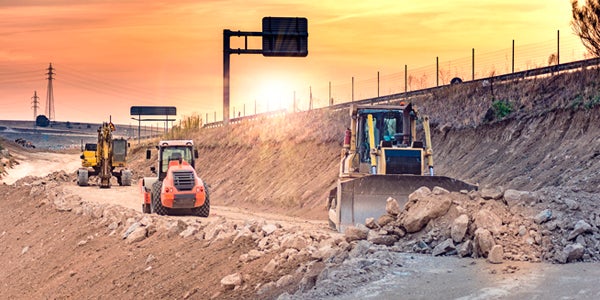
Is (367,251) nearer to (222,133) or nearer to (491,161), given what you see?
(491,161)

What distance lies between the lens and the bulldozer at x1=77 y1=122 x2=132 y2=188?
184ft

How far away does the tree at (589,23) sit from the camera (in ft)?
128

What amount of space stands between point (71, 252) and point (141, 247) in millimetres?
5589

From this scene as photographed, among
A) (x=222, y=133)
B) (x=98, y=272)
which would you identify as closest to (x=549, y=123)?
(x=98, y=272)

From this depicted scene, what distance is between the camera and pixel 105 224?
33.3 metres

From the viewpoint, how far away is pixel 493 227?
17484 millimetres

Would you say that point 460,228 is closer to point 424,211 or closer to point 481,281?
point 424,211

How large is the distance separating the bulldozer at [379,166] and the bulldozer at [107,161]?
3076cm

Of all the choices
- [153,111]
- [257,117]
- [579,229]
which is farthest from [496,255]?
[153,111]

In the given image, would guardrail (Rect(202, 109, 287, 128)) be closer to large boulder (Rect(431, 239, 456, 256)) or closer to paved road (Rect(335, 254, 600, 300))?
large boulder (Rect(431, 239, 456, 256))

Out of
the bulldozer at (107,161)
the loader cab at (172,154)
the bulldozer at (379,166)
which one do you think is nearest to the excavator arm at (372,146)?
the bulldozer at (379,166)

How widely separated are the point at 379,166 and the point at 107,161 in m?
34.4

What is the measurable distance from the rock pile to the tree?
69.8 ft

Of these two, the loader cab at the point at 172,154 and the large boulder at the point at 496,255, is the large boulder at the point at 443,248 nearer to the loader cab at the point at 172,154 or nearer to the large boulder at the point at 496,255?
the large boulder at the point at 496,255
